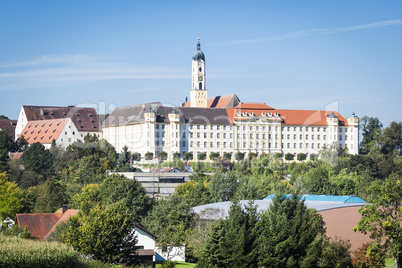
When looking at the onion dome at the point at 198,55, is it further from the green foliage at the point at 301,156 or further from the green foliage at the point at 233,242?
the green foliage at the point at 233,242

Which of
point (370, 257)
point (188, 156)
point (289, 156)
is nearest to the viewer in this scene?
point (370, 257)

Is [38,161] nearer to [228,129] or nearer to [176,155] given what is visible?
[176,155]

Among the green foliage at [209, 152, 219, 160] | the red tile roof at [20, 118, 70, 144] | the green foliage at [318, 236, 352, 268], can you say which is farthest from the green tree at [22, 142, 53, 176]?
the green foliage at [318, 236, 352, 268]

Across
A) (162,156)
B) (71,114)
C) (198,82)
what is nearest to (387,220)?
(162,156)

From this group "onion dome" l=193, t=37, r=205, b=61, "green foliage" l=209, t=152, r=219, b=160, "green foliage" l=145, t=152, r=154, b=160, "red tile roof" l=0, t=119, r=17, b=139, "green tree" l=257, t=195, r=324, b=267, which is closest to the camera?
"green tree" l=257, t=195, r=324, b=267

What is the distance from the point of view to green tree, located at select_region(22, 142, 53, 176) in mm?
92125

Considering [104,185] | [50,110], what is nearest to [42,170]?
[104,185]

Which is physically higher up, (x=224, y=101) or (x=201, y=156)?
(x=224, y=101)

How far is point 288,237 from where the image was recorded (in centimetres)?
3666

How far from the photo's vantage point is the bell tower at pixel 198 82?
144 m

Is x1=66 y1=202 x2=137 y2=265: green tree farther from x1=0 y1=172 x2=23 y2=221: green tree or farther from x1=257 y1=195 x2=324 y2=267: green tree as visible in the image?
x1=0 y1=172 x2=23 y2=221: green tree

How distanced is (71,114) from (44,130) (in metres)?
9.15

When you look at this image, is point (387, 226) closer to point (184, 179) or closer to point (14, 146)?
point (184, 179)

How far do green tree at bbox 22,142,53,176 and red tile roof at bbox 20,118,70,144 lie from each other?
64.0 feet
